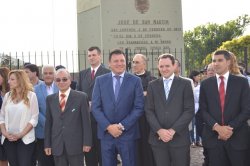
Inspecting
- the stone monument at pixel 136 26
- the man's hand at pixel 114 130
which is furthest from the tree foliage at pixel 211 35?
the man's hand at pixel 114 130

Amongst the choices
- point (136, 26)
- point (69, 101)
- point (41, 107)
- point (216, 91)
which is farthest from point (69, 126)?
point (136, 26)

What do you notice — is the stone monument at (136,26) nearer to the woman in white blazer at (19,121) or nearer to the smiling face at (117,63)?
the woman in white blazer at (19,121)

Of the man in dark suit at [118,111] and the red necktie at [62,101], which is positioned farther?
the red necktie at [62,101]

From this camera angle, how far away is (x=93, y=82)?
6859mm

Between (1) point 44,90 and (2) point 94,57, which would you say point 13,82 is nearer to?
(1) point 44,90

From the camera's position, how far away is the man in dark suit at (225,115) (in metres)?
5.56

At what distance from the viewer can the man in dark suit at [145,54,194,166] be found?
5.55 metres

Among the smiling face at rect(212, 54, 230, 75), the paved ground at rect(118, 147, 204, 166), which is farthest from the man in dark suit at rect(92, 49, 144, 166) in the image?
the paved ground at rect(118, 147, 204, 166)

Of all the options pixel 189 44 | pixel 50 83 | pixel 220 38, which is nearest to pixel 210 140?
pixel 50 83

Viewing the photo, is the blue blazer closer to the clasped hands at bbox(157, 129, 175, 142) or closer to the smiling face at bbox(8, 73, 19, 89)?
the smiling face at bbox(8, 73, 19, 89)

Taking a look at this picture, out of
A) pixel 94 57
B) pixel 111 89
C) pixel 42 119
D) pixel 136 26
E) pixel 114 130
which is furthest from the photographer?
pixel 136 26

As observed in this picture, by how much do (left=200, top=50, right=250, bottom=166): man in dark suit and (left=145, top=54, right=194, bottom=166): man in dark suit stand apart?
1.01ft

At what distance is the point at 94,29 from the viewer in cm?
1298

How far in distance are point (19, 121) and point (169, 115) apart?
2.22 metres
